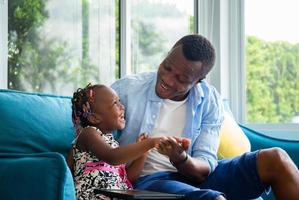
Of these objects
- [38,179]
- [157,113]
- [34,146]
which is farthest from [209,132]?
[38,179]

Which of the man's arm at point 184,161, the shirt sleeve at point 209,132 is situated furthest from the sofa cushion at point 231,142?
the man's arm at point 184,161

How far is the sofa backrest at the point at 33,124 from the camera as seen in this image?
5.17 ft

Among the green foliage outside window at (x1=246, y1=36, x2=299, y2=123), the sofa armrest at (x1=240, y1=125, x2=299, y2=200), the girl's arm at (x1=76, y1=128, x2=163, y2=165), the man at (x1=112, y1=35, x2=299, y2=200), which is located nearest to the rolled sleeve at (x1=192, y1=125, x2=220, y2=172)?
the man at (x1=112, y1=35, x2=299, y2=200)

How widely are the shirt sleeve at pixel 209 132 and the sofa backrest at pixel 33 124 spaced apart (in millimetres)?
436

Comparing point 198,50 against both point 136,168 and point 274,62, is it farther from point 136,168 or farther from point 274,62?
point 274,62

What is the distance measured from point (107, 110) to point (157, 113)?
0.20 m

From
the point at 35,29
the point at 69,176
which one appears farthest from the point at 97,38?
the point at 69,176

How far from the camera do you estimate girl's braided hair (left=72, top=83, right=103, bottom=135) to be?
1689 millimetres

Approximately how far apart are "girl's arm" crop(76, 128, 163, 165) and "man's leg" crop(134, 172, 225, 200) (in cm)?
14

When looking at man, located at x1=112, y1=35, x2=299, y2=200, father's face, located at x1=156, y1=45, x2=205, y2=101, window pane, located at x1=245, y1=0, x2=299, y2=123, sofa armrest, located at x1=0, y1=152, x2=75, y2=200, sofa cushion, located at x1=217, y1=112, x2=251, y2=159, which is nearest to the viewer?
sofa armrest, located at x1=0, y1=152, x2=75, y2=200

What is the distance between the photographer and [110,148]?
1562 mm

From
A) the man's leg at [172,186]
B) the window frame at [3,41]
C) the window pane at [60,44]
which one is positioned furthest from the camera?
the window pane at [60,44]

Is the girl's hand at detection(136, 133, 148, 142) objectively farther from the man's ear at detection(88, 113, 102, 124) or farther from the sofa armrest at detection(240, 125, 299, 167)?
the sofa armrest at detection(240, 125, 299, 167)

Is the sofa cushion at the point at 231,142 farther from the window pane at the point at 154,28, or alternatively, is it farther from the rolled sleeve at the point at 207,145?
the window pane at the point at 154,28
